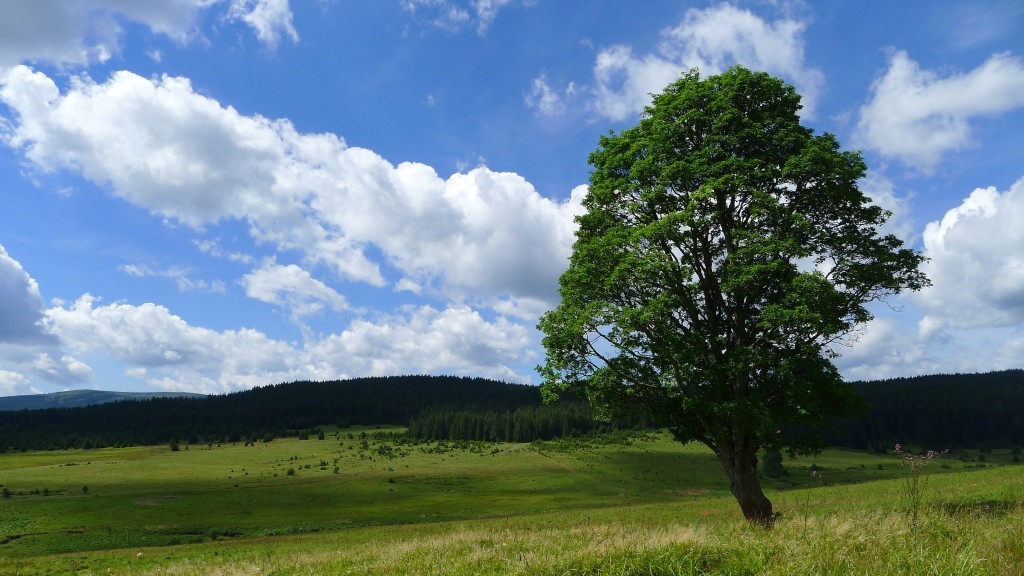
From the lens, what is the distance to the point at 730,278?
17.8 m

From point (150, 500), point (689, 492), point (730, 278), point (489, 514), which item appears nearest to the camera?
point (730, 278)

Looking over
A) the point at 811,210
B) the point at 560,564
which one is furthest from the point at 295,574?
the point at 811,210

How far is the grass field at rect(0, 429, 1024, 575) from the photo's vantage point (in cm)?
771

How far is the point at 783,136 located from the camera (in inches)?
778

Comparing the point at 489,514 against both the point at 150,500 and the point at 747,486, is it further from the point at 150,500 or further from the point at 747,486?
the point at 747,486

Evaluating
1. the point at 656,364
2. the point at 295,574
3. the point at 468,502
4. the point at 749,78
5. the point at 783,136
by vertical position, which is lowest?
the point at 468,502

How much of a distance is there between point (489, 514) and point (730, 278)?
204 feet

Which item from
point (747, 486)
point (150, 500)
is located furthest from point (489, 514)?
point (747, 486)

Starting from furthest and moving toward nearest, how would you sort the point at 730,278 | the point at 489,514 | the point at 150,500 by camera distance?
the point at 150,500
the point at 489,514
the point at 730,278

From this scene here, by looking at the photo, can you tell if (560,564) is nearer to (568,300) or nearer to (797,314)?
(797,314)

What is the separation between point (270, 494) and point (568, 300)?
9017 cm

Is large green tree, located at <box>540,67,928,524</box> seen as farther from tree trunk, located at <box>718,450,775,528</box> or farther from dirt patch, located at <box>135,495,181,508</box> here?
dirt patch, located at <box>135,495,181,508</box>

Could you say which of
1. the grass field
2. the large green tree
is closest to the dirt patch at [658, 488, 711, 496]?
the grass field

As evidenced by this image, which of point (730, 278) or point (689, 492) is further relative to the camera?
point (689, 492)
